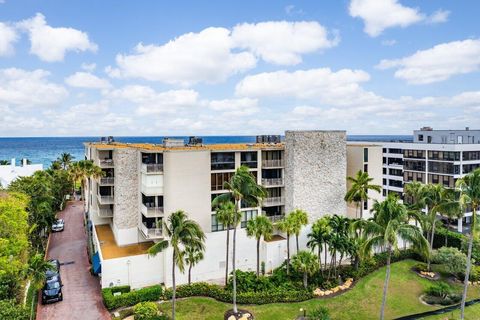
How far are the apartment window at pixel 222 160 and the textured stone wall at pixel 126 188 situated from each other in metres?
8.60

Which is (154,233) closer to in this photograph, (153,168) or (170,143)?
(153,168)

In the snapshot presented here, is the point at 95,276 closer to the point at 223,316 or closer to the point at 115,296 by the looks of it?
the point at 115,296

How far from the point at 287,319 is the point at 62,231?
37385mm

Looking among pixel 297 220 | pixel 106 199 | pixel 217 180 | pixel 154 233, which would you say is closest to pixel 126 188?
pixel 106 199

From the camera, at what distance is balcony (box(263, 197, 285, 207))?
3991 centimetres

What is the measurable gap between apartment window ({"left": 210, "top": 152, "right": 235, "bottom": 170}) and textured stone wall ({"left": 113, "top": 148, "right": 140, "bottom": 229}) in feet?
28.2

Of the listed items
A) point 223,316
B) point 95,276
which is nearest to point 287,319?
point 223,316

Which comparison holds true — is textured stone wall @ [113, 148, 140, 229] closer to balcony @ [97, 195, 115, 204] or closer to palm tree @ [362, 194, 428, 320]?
balcony @ [97, 195, 115, 204]

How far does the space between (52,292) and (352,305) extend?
86.8ft

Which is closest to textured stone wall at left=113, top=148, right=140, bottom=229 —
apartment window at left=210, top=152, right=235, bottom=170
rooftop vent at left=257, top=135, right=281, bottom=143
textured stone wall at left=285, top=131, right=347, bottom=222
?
apartment window at left=210, top=152, right=235, bottom=170

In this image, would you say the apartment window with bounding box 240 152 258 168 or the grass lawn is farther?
the apartment window with bounding box 240 152 258 168

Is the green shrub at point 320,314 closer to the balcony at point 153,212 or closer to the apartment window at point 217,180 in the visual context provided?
the apartment window at point 217,180

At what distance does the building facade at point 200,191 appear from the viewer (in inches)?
1342

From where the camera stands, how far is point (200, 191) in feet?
116
